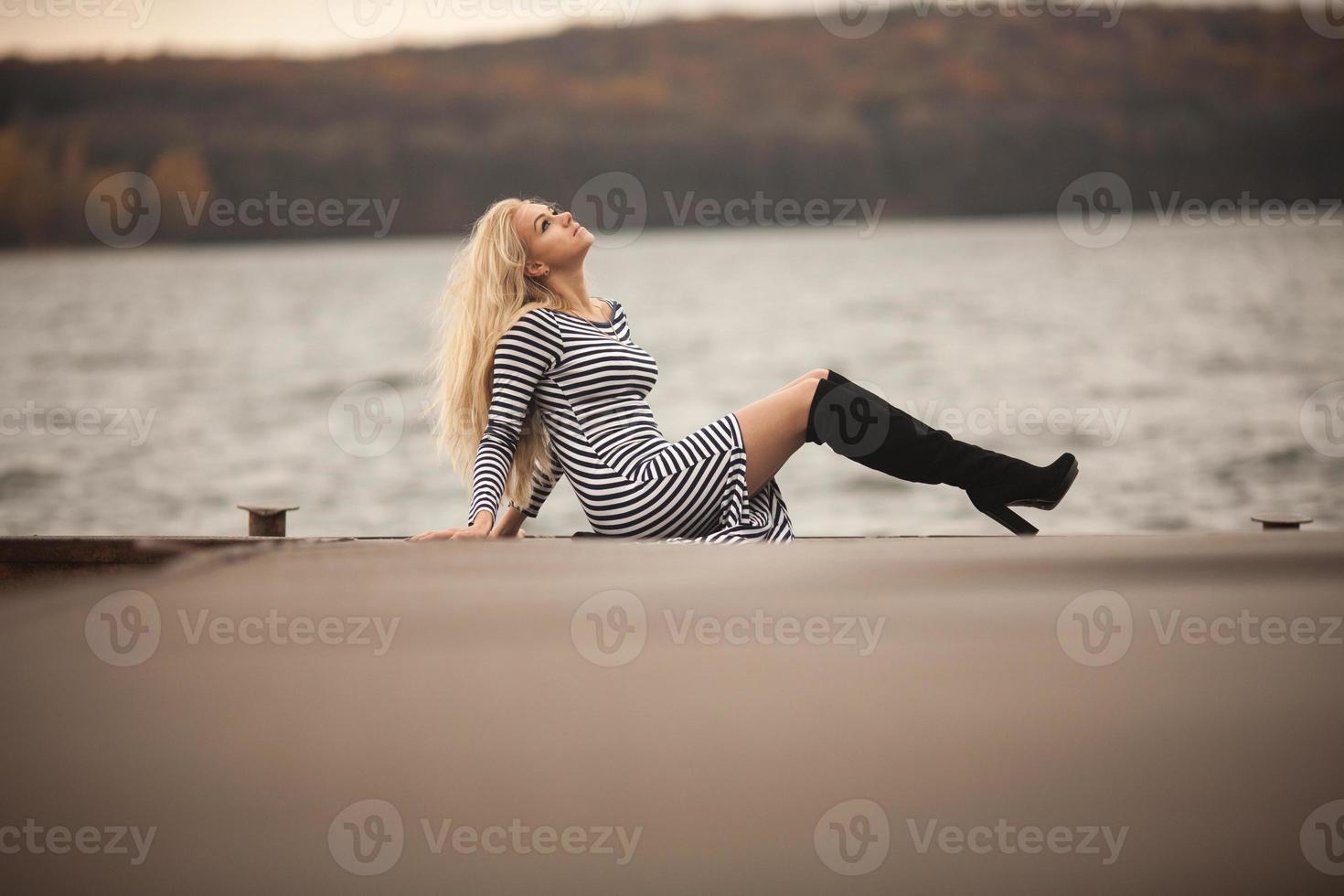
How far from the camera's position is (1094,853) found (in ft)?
6.15

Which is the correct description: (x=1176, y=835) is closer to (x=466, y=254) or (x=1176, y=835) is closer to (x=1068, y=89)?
(x=466, y=254)

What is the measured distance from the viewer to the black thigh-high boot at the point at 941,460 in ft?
8.88

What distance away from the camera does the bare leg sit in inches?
112
